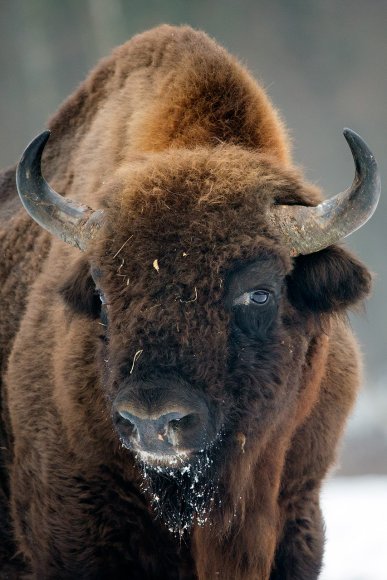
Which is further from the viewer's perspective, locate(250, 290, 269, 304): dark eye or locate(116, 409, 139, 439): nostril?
locate(250, 290, 269, 304): dark eye

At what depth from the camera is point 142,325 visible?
345 cm

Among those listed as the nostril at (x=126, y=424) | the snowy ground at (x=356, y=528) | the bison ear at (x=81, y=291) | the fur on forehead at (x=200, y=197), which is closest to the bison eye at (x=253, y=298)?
the fur on forehead at (x=200, y=197)

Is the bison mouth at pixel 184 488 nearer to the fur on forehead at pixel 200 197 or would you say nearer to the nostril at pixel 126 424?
the nostril at pixel 126 424

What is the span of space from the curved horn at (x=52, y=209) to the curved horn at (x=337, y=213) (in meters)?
0.74

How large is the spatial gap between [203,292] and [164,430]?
548 millimetres

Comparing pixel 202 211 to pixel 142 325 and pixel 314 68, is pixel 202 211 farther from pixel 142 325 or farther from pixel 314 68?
pixel 314 68

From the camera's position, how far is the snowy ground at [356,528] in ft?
20.5

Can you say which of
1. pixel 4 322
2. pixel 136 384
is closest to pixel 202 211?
pixel 136 384

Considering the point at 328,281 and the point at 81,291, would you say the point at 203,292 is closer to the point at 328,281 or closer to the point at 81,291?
the point at 328,281

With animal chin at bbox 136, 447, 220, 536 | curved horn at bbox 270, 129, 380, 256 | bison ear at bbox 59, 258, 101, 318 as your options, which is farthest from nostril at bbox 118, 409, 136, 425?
curved horn at bbox 270, 129, 380, 256

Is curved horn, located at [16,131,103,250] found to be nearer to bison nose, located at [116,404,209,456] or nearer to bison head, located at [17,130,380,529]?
bison head, located at [17,130,380,529]

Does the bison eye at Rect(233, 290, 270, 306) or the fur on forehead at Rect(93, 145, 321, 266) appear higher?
the fur on forehead at Rect(93, 145, 321, 266)

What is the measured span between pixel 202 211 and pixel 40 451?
141 cm

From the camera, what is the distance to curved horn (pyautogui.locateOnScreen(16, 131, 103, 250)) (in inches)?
155
